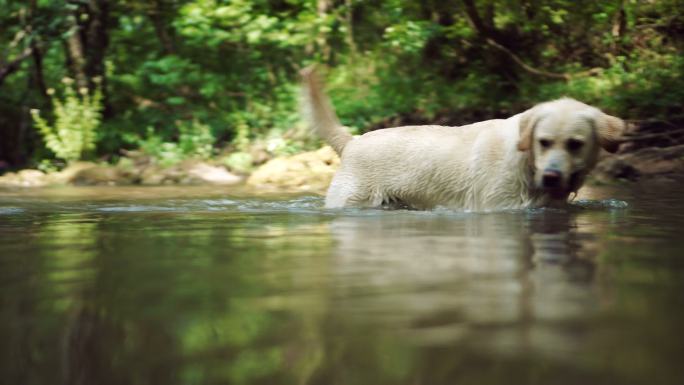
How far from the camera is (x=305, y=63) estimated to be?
14.6 m

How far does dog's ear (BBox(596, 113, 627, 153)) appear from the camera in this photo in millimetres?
5176

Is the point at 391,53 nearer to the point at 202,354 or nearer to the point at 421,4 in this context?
the point at 421,4

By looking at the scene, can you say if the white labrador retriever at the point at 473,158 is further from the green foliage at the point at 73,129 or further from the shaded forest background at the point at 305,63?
the green foliage at the point at 73,129

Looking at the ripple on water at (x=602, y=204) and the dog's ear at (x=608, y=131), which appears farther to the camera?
the ripple on water at (x=602, y=204)

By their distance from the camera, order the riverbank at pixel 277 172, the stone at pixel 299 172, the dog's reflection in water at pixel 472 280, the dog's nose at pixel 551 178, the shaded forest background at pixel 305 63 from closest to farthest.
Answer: the dog's reflection in water at pixel 472 280 < the dog's nose at pixel 551 178 < the riverbank at pixel 277 172 < the stone at pixel 299 172 < the shaded forest background at pixel 305 63

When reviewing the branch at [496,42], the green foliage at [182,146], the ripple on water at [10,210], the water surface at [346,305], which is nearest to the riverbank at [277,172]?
the green foliage at [182,146]

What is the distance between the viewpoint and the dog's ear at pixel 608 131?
204 inches

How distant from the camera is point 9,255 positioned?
326 centimetres

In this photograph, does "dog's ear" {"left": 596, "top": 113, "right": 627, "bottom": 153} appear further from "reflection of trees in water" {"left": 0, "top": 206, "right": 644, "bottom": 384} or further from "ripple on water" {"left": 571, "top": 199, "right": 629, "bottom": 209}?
"reflection of trees in water" {"left": 0, "top": 206, "right": 644, "bottom": 384}

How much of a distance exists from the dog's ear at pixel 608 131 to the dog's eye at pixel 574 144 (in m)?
0.17

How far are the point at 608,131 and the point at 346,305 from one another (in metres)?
3.64

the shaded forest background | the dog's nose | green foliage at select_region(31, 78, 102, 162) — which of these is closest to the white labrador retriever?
the dog's nose

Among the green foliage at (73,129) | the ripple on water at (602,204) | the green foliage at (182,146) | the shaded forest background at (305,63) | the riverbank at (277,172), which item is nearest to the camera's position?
the ripple on water at (602,204)

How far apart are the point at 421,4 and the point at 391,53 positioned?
114 centimetres
